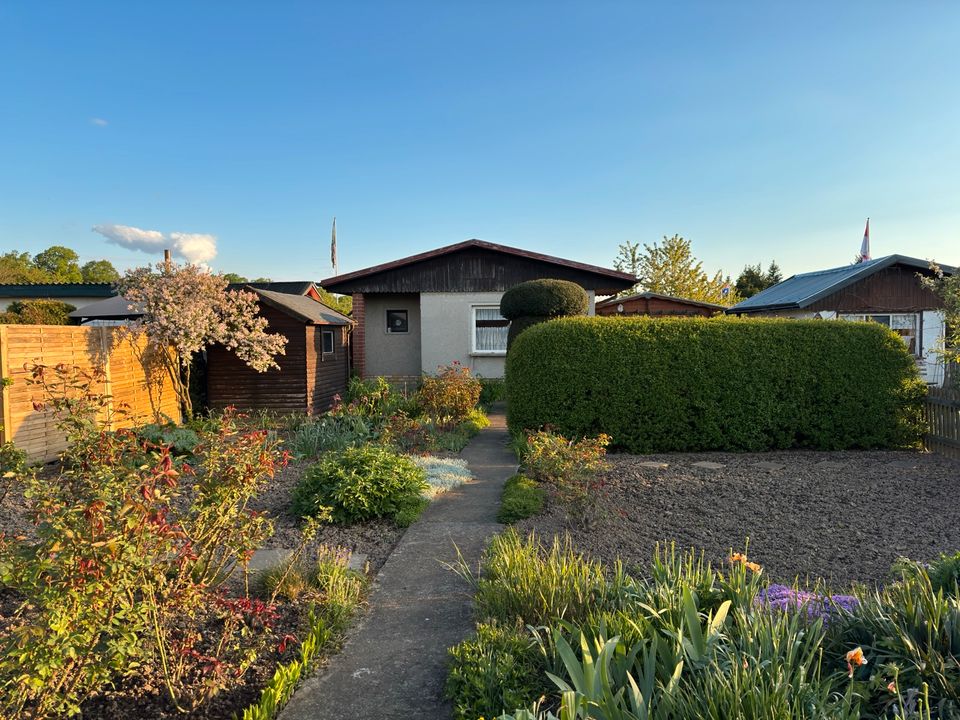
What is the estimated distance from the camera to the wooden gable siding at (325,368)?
523 inches

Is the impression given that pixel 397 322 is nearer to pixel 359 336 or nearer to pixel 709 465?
pixel 359 336

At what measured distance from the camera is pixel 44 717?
7.78 ft

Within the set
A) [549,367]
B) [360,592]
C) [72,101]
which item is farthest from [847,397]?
[72,101]

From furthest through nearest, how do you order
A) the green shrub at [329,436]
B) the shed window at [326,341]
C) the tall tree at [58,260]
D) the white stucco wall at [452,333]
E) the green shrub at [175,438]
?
the tall tree at [58,260] < the white stucco wall at [452,333] < the shed window at [326,341] < the green shrub at [329,436] < the green shrub at [175,438]

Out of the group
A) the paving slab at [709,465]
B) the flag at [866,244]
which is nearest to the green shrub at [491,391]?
the paving slab at [709,465]

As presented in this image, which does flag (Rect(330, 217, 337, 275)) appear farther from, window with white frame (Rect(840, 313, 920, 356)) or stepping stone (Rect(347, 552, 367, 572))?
stepping stone (Rect(347, 552, 367, 572))

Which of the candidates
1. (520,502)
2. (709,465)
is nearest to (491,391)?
(709,465)

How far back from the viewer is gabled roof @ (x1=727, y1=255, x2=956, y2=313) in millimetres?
17672

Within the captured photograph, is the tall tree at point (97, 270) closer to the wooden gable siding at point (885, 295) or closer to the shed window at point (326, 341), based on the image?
the shed window at point (326, 341)

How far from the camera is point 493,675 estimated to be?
265 cm

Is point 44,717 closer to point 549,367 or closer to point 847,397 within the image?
point 549,367

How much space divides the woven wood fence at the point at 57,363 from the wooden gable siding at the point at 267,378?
1470 mm

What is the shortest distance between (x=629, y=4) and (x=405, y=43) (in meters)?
3.63

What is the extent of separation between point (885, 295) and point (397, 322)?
15.3 m
